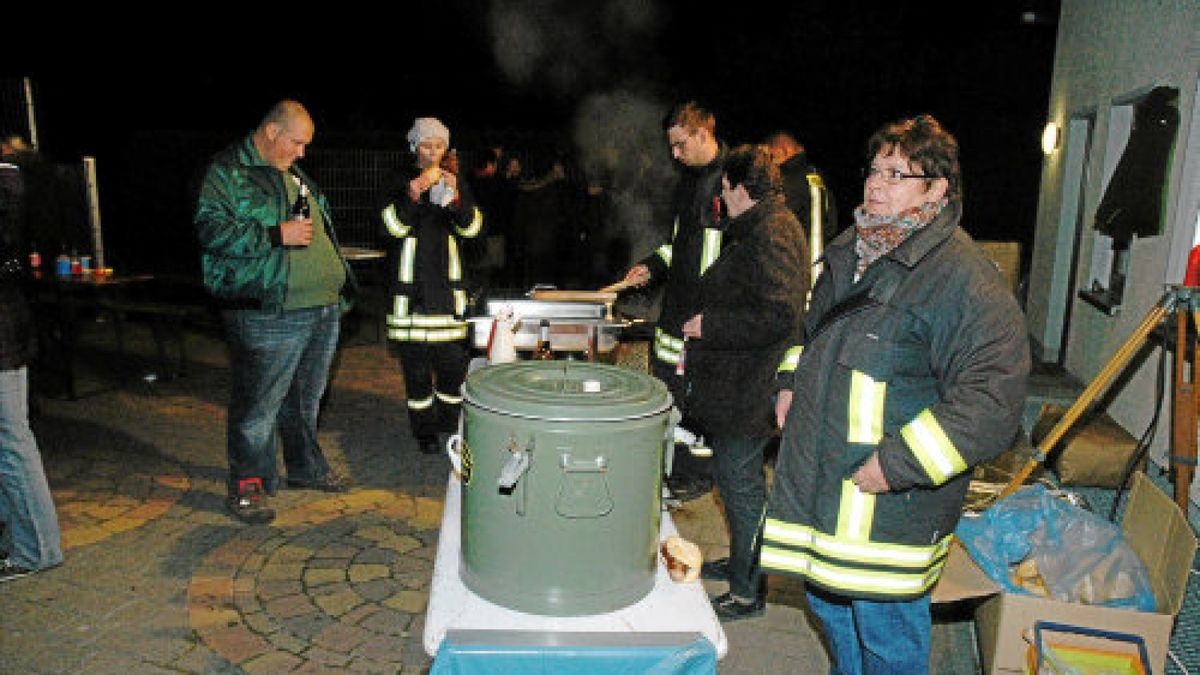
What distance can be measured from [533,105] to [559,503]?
2092 centimetres

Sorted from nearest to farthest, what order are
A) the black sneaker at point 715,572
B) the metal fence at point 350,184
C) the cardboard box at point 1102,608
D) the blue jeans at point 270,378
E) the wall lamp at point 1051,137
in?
the cardboard box at point 1102,608 < the black sneaker at point 715,572 < the blue jeans at point 270,378 < the wall lamp at point 1051,137 < the metal fence at point 350,184

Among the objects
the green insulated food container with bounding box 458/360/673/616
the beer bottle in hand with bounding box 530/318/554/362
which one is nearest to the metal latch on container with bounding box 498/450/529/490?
the green insulated food container with bounding box 458/360/673/616

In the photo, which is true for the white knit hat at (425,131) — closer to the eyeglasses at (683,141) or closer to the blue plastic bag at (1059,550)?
the eyeglasses at (683,141)

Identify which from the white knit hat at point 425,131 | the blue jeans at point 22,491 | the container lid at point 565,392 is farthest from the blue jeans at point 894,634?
the white knit hat at point 425,131

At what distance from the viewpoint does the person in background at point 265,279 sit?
4.19 metres

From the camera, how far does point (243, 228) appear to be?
4.17 m

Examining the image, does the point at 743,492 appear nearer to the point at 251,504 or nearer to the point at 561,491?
the point at 561,491

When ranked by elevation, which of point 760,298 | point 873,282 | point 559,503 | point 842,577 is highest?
point 873,282

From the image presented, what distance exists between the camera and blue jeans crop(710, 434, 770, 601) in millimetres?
3693

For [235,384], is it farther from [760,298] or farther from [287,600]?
[760,298]

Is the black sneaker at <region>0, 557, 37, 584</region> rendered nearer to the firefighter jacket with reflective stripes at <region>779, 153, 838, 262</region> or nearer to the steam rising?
the firefighter jacket with reflective stripes at <region>779, 153, 838, 262</region>

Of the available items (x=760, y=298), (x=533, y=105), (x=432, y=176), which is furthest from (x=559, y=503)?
(x=533, y=105)

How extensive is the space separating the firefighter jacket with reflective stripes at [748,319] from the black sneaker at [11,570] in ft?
10.2

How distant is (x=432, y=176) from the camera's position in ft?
16.5
